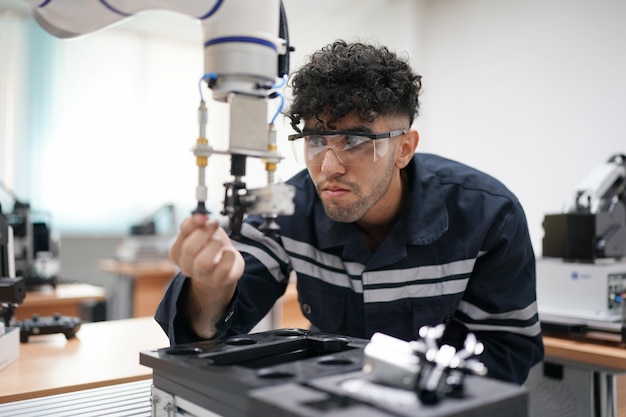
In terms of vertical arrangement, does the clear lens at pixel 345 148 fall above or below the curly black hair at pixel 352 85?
below

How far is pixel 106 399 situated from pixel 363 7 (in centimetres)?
354

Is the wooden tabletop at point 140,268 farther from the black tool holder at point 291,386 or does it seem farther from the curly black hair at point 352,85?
the black tool holder at point 291,386

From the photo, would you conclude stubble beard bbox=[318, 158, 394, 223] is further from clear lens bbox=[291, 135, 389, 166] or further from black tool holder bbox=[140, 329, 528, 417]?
black tool holder bbox=[140, 329, 528, 417]

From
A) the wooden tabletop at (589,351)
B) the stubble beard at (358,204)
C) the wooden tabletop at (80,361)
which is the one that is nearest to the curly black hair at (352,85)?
the stubble beard at (358,204)

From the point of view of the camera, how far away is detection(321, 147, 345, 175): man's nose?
1.23 m

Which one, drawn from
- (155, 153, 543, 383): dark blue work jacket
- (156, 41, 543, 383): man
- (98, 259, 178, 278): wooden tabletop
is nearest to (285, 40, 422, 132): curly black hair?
(156, 41, 543, 383): man

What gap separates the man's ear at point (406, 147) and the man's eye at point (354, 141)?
0.20 m

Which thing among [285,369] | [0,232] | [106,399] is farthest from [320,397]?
[0,232]

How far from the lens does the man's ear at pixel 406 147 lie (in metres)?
1.43

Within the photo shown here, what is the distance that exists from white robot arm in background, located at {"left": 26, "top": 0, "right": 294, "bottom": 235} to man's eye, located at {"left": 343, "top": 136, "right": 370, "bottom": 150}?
1.51ft

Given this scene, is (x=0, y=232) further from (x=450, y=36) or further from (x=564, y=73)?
(x=450, y=36)

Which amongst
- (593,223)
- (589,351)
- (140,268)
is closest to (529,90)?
(593,223)

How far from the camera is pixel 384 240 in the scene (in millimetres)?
1374

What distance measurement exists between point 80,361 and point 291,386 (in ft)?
3.14
